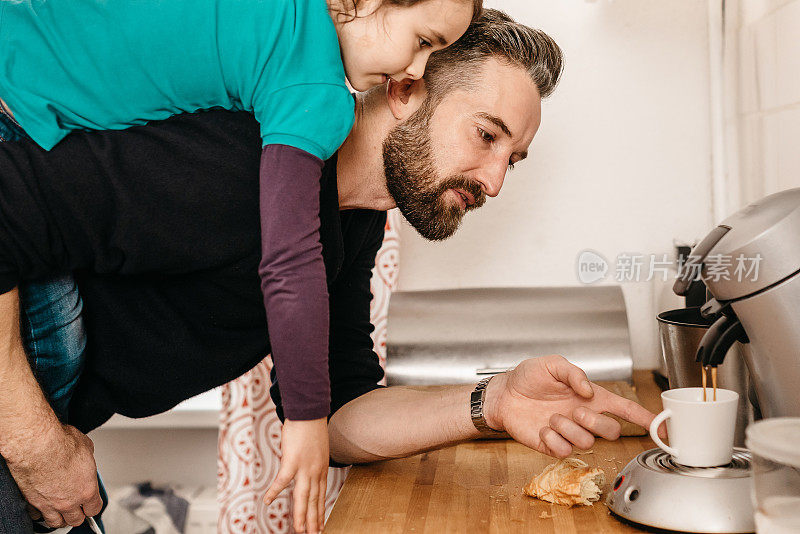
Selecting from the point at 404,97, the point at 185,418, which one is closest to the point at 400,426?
the point at 404,97

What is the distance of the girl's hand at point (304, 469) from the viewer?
84cm

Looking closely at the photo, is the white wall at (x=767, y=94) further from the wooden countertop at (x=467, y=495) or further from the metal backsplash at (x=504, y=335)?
the wooden countertop at (x=467, y=495)

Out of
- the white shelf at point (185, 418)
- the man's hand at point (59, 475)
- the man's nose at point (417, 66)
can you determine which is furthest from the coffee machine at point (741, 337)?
the white shelf at point (185, 418)

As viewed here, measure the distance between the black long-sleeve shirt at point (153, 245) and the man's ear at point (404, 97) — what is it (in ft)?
0.58

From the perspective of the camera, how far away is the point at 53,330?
92 centimetres

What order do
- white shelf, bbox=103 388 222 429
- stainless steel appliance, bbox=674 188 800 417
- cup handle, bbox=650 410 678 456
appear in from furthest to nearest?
white shelf, bbox=103 388 222 429 < cup handle, bbox=650 410 678 456 < stainless steel appliance, bbox=674 188 800 417

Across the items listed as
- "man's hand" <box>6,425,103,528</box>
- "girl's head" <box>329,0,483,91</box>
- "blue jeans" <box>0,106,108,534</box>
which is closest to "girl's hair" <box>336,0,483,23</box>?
"girl's head" <box>329,0,483,91</box>

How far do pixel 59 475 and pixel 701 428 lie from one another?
73cm

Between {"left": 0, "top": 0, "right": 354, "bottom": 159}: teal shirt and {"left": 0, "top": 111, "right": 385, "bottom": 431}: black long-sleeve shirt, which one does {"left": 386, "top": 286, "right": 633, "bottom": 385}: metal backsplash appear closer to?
{"left": 0, "top": 111, "right": 385, "bottom": 431}: black long-sleeve shirt

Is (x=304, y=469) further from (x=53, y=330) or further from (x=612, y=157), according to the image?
(x=612, y=157)

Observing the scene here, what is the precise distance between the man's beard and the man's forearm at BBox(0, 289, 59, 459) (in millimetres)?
543

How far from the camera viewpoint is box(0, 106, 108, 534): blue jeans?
2.94 feet

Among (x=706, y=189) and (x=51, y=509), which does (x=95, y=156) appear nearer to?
(x=51, y=509)

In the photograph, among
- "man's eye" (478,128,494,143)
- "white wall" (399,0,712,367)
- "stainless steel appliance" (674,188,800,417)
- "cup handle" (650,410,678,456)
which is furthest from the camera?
"white wall" (399,0,712,367)
